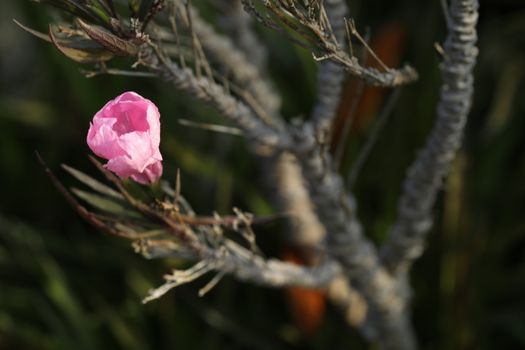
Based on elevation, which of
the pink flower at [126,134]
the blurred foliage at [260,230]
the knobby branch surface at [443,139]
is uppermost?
the pink flower at [126,134]

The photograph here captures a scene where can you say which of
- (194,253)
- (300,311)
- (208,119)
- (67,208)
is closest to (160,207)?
(194,253)

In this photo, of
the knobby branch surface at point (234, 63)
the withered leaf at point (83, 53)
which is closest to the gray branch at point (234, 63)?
the knobby branch surface at point (234, 63)

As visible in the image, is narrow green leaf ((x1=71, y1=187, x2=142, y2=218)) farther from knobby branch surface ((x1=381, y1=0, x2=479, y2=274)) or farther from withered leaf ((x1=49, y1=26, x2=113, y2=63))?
knobby branch surface ((x1=381, y1=0, x2=479, y2=274))

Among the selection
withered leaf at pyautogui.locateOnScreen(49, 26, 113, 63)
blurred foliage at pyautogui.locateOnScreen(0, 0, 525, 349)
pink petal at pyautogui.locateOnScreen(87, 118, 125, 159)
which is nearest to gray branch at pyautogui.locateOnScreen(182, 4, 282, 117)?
blurred foliage at pyautogui.locateOnScreen(0, 0, 525, 349)

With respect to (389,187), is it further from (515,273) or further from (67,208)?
(67,208)

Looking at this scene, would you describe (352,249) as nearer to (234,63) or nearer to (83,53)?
(234,63)

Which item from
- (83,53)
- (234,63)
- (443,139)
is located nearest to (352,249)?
(443,139)

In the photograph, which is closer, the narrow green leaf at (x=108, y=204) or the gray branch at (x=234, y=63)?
the narrow green leaf at (x=108, y=204)

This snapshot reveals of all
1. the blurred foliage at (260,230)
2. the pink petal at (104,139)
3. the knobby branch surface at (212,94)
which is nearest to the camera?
the pink petal at (104,139)

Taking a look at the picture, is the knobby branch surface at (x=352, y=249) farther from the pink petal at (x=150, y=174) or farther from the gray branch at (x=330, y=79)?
the pink petal at (x=150, y=174)
